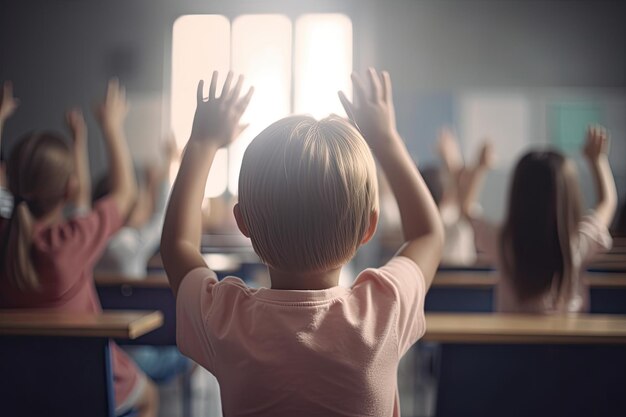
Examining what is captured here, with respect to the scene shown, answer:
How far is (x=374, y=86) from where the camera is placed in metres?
1.10

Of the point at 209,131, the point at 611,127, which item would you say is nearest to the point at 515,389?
the point at 209,131

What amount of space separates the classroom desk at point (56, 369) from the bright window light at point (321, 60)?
7227 mm

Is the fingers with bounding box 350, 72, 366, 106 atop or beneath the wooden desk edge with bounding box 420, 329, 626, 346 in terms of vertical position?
atop

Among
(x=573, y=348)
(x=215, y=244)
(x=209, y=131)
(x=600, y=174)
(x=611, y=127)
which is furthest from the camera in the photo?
(x=611, y=127)

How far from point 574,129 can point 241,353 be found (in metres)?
8.37

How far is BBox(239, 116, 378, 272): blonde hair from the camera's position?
0.97 m

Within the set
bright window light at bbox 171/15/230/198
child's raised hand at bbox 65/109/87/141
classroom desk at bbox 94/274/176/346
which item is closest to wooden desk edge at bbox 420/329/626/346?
child's raised hand at bbox 65/109/87/141

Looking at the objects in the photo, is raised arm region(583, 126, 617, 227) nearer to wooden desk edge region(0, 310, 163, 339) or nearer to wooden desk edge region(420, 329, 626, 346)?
wooden desk edge region(420, 329, 626, 346)

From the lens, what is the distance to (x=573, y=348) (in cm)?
155

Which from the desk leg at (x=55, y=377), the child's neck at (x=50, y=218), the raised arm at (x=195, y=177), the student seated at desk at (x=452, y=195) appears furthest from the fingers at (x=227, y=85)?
the student seated at desk at (x=452, y=195)

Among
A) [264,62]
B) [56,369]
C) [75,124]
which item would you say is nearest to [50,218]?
[75,124]

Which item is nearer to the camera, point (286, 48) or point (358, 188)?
point (358, 188)

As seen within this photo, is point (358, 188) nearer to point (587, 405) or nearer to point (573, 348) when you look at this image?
point (573, 348)

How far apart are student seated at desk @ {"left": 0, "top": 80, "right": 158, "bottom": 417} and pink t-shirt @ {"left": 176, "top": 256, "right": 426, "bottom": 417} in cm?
99
